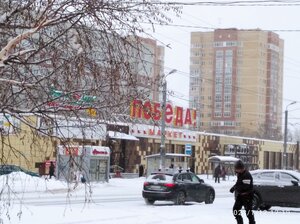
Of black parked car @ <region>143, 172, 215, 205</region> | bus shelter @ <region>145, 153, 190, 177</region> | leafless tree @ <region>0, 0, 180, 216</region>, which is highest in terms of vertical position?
leafless tree @ <region>0, 0, 180, 216</region>

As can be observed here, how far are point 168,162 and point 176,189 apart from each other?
2933 centimetres

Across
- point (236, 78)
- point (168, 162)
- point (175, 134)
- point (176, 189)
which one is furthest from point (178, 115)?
point (176, 189)

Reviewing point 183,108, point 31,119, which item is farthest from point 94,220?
point 183,108

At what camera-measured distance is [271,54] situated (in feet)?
210

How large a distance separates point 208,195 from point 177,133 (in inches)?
1552

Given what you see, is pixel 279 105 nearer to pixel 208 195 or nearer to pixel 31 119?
pixel 208 195

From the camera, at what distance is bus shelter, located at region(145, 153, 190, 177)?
5168 cm

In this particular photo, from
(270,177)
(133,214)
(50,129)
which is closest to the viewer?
(50,129)

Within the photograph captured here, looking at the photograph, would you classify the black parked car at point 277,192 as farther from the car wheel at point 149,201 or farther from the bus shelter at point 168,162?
the bus shelter at point 168,162

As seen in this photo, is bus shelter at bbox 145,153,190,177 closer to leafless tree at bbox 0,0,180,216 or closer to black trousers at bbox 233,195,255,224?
black trousers at bbox 233,195,255,224

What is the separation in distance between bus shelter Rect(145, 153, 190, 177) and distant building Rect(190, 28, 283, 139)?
5230 mm

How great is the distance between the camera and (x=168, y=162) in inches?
2197

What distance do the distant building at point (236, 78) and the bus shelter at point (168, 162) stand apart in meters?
5.23

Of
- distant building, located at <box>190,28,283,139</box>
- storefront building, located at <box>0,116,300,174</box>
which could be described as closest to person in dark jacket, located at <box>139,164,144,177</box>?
storefront building, located at <box>0,116,300,174</box>
